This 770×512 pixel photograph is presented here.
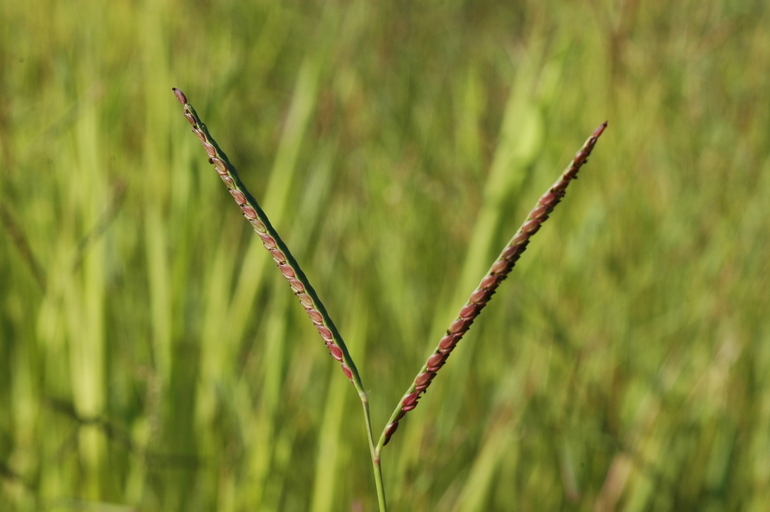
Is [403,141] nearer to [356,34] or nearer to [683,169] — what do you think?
[356,34]

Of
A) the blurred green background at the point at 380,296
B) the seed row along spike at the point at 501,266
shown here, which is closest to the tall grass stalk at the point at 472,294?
the seed row along spike at the point at 501,266

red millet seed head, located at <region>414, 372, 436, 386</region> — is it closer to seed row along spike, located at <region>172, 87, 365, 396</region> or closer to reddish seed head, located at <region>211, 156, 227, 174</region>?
seed row along spike, located at <region>172, 87, 365, 396</region>

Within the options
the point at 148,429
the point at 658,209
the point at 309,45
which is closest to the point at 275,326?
the point at 148,429

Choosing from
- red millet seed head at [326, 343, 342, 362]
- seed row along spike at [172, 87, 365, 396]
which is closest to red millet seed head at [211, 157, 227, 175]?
seed row along spike at [172, 87, 365, 396]

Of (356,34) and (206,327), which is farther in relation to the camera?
(356,34)

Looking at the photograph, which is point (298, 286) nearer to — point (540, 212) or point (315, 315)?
point (315, 315)

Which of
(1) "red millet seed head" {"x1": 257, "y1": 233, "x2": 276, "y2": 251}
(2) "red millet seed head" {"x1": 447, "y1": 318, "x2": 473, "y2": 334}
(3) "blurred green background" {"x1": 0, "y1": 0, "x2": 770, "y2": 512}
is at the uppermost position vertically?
(1) "red millet seed head" {"x1": 257, "y1": 233, "x2": 276, "y2": 251}

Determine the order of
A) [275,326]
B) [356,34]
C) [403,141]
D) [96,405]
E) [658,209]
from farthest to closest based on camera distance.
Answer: [356,34] → [403,141] → [658,209] → [275,326] → [96,405]
